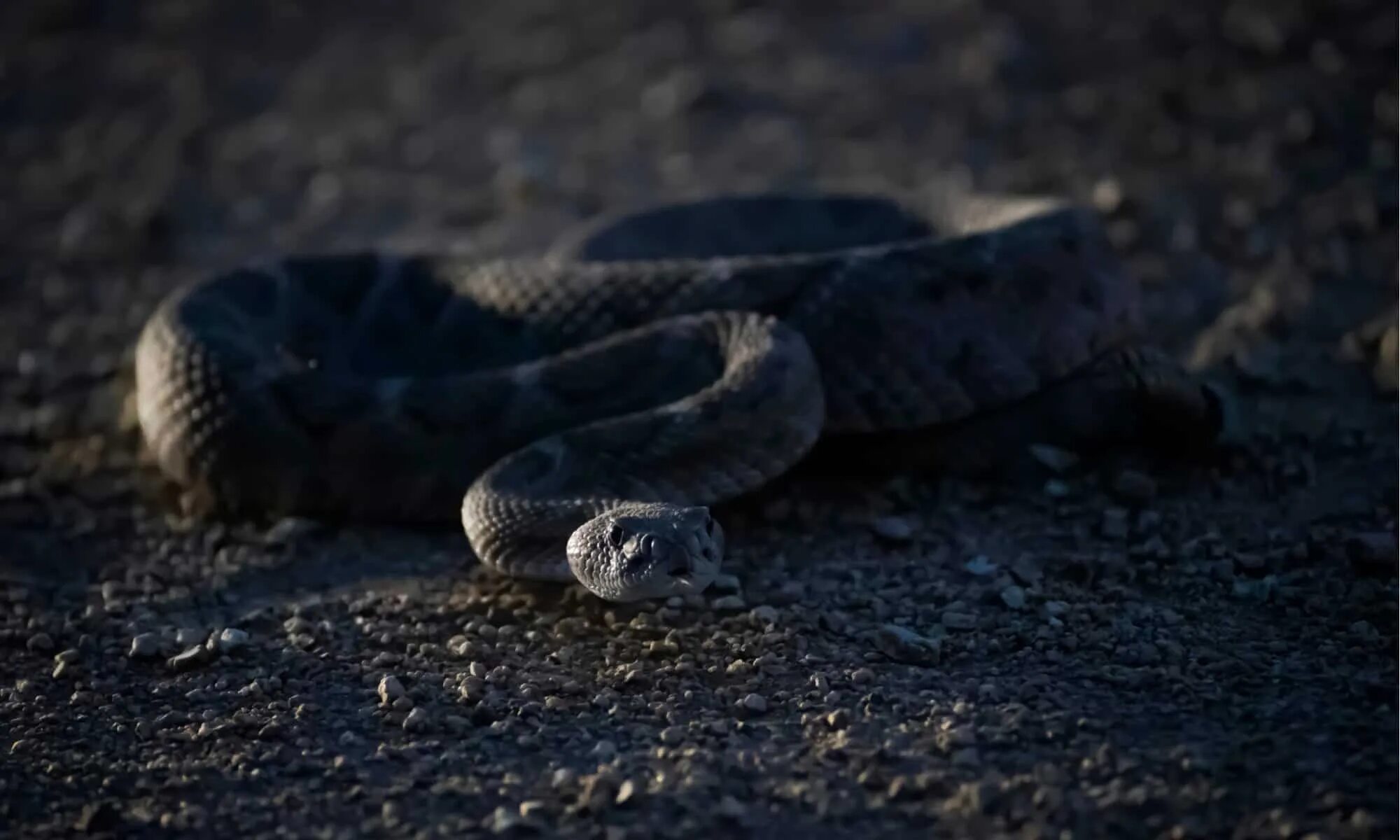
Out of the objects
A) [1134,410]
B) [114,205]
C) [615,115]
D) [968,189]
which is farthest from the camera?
[615,115]

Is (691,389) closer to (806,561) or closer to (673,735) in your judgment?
(806,561)

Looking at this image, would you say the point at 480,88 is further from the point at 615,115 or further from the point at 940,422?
the point at 940,422

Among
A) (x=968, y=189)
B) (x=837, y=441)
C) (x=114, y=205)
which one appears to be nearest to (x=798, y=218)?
(x=968, y=189)

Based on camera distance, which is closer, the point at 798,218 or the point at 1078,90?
the point at 798,218

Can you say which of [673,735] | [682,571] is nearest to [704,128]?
[682,571]

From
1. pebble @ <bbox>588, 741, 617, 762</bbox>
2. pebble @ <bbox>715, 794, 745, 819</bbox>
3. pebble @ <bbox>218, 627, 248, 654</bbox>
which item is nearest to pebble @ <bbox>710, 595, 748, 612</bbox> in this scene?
pebble @ <bbox>588, 741, 617, 762</bbox>

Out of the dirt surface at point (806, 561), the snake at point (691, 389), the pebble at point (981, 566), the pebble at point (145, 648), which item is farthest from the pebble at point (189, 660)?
the pebble at point (981, 566)
